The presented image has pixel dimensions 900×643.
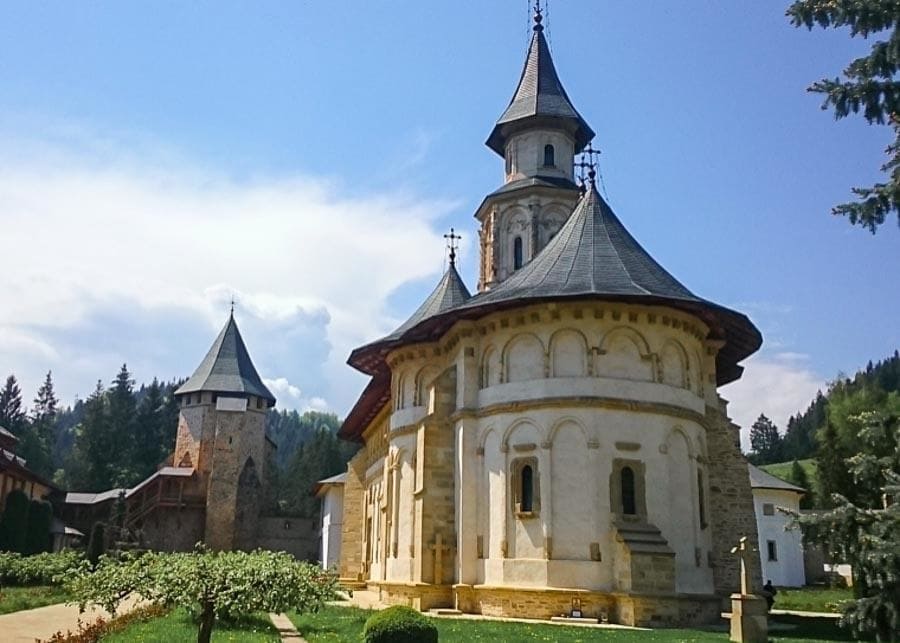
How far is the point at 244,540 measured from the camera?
161ft

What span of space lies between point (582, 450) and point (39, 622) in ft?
37.3

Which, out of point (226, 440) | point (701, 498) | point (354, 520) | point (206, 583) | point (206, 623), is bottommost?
point (206, 623)

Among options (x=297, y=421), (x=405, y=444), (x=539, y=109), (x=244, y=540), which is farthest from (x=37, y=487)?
(x=297, y=421)

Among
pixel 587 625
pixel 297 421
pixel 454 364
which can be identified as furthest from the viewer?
pixel 297 421

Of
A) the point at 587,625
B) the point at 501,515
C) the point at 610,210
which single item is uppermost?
the point at 610,210

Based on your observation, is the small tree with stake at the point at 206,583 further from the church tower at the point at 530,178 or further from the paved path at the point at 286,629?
the church tower at the point at 530,178

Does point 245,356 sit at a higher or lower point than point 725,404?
higher

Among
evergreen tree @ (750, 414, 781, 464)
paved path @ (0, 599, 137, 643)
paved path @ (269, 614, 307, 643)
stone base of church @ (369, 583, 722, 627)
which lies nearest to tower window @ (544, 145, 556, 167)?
stone base of church @ (369, 583, 722, 627)

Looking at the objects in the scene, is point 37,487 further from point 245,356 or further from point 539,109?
point 539,109

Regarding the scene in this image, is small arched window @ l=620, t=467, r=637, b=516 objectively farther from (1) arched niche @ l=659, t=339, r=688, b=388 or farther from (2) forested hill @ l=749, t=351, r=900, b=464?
(2) forested hill @ l=749, t=351, r=900, b=464

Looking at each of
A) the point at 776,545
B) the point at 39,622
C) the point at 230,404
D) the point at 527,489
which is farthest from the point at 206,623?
the point at 230,404

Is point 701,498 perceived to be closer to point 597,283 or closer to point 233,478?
point 597,283

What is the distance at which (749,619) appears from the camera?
14.2 m

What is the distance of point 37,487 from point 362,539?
71.6 ft
